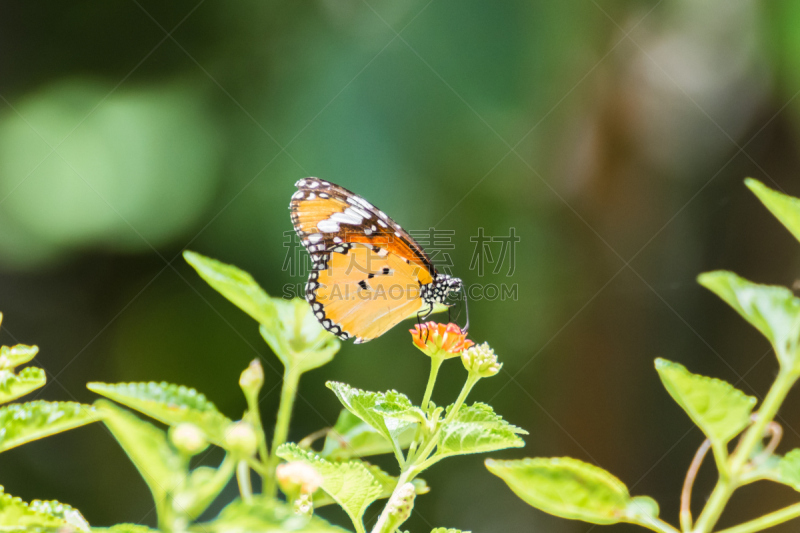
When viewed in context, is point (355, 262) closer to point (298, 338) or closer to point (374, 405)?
point (298, 338)

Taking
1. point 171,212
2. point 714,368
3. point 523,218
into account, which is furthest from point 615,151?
point 171,212

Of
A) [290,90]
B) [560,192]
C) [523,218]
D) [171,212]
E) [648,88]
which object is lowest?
[171,212]

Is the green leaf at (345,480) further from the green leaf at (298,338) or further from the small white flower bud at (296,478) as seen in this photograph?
the green leaf at (298,338)

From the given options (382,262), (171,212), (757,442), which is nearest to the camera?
(757,442)

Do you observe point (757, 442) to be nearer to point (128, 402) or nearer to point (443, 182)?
point (128, 402)

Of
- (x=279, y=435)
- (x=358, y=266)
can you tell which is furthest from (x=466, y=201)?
(x=279, y=435)

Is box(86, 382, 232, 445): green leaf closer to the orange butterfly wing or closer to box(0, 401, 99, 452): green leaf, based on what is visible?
box(0, 401, 99, 452): green leaf

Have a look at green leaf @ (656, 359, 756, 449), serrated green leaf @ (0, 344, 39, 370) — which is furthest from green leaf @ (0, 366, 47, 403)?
green leaf @ (656, 359, 756, 449)
